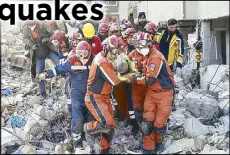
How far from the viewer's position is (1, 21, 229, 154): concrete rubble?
580cm

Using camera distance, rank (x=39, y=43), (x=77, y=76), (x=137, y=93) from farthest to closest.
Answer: (x=39, y=43) < (x=137, y=93) < (x=77, y=76)

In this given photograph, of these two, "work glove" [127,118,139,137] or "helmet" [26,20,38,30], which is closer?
"work glove" [127,118,139,137]

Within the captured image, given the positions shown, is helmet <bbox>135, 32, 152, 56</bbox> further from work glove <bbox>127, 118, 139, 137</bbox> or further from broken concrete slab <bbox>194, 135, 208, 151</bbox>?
broken concrete slab <bbox>194, 135, 208, 151</bbox>

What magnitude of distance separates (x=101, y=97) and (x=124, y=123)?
132 cm

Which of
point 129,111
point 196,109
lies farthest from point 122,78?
point 196,109

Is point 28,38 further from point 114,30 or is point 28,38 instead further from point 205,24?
point 205,24

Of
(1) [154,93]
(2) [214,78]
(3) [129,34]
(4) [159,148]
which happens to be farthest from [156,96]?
(2) [214,78]

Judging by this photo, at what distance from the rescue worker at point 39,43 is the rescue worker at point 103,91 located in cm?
267

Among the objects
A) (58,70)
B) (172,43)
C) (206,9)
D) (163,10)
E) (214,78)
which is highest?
(163,10)

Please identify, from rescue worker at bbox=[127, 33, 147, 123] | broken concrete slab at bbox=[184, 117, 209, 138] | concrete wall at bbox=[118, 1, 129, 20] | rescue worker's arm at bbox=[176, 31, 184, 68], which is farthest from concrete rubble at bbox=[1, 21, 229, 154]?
concrete wall at bbox=[118, 1, 129, 20]

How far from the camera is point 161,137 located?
5.97 metres

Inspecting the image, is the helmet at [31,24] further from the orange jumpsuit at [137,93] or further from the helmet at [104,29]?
the orange jumpsuit at [137,93]

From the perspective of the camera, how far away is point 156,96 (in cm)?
570

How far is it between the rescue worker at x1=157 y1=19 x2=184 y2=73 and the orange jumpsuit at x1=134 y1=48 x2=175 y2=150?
5.81ft
